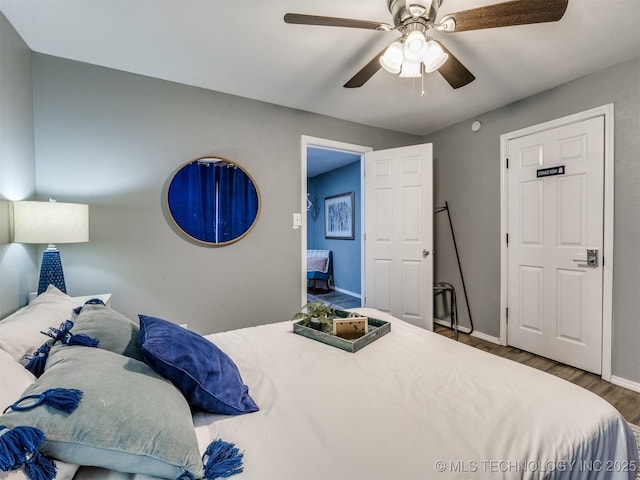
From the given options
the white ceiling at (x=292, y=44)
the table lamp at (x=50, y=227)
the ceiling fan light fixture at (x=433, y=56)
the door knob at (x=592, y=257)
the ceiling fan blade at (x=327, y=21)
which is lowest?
the door knob at (x=592, y=257)

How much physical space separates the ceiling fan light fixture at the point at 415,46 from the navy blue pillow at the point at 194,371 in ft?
5.56

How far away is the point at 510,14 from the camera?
129 centimetres

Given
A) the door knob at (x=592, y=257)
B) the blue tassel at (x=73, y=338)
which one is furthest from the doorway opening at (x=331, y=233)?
the blue tassel at (x=73, y=338)

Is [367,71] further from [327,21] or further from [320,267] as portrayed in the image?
[320,267]

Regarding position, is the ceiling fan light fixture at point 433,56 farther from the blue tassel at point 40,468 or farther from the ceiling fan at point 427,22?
the blue tassel at point 40,468

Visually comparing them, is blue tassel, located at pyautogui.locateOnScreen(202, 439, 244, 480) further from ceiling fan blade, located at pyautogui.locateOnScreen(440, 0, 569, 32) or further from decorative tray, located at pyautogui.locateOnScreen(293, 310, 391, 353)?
ceiling fan blade, located at pyautogui.locateOnScreen(440, 0, 569, 32)

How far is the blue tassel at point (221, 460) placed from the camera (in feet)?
2.31

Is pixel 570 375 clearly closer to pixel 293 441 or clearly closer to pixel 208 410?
pixel 293 441

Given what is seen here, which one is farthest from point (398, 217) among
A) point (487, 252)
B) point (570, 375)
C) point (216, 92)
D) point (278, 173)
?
point (216, 92)

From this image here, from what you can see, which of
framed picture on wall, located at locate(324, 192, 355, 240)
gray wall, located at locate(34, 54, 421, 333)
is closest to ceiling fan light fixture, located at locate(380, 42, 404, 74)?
gray wall, located at locate(34, 54, 421, 333)

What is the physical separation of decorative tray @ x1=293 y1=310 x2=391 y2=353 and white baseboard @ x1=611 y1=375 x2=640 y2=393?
6.58ft

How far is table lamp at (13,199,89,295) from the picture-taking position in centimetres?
158

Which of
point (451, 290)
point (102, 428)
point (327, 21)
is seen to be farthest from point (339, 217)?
point (102, 428)

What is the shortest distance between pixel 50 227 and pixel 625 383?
4.02 m
